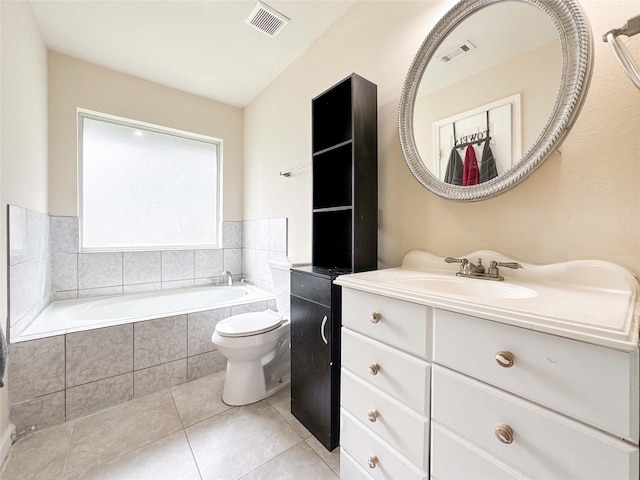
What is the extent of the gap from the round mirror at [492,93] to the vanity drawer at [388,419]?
850mm

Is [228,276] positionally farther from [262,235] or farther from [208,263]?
[262,235]

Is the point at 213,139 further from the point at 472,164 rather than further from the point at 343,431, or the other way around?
the point at 343,431

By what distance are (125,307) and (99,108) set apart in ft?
5.81

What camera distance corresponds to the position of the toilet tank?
6.00 ft

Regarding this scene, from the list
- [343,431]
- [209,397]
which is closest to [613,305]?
[343,431]

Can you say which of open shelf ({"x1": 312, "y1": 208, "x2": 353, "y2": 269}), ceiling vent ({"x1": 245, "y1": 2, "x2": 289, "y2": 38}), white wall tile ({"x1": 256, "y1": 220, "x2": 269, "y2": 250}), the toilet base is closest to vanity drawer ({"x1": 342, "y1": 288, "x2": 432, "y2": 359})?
open shelf ({"x1": 312, "y1": 208, "x2": 353, "y2": 269})

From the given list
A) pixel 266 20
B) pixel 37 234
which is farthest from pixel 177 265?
pixel 266 20

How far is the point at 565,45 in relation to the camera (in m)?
0.85

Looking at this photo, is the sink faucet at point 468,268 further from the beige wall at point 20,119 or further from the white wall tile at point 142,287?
the white wall tile at point 142,287

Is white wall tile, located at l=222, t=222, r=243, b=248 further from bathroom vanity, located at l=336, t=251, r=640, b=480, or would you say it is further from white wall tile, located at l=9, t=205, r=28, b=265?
bathroom vanity, located at l=336, t=251, r=640, b=480

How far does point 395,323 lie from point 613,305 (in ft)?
1.76

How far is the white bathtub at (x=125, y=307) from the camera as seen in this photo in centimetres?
159

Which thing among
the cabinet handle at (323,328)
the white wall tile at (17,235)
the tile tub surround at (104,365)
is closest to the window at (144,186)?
the white wall tile at (17,235)

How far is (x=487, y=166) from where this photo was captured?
1.04 metres
